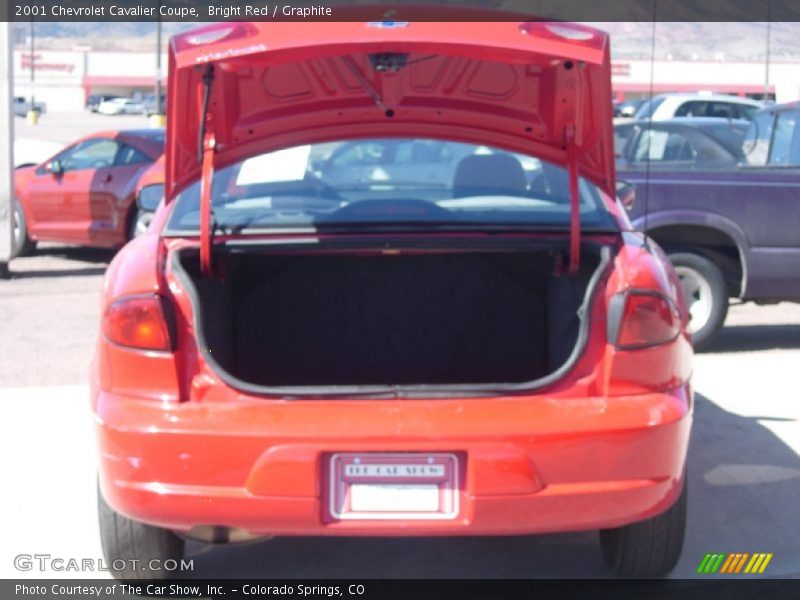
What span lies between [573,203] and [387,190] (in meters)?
0.89

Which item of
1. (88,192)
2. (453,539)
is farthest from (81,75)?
(453,539)

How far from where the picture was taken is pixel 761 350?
27.5 ft

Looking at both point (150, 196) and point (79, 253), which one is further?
point (79, 253)

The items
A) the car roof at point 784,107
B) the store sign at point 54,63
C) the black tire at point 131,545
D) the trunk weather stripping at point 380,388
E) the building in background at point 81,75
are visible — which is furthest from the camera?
the store sign at point 54,63

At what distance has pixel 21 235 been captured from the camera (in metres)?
13.5

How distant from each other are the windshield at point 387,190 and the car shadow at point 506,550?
123cm

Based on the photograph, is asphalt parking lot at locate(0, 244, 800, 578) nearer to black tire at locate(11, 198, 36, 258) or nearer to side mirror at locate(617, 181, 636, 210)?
side mirror at locate(617, 181, 636, 210)

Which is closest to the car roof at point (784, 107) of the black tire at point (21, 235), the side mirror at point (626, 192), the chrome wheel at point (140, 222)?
the side mirror at point (626, 192)

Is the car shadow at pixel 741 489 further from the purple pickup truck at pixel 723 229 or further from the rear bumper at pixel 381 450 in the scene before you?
the purple pickup truck at pixel 723 229

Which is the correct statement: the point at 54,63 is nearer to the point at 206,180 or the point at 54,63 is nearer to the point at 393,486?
the point at 206,180

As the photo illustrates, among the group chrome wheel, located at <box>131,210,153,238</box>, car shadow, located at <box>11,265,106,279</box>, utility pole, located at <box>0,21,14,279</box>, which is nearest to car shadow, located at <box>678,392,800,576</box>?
chrome wheel, located at <box>131,210,153,238</box>

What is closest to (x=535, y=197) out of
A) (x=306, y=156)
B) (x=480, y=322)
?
(x=480, y=322)

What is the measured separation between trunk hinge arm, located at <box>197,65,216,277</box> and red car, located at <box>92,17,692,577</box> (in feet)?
0.04

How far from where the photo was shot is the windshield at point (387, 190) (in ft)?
13.9
